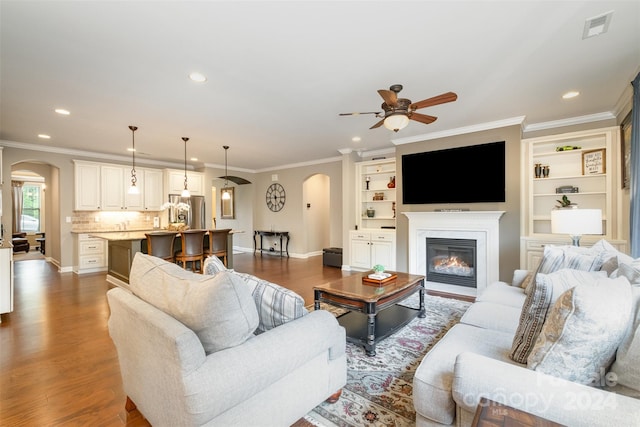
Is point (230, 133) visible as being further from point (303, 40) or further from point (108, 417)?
point (108, 417)

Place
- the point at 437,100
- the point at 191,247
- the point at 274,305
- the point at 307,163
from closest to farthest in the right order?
the point at 274,305 → the point at 437,100 → the point at 191,247 → the point at 307,163

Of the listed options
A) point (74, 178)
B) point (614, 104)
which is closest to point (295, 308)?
point (614, 104)

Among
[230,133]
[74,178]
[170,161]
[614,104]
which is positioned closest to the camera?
[614,104]

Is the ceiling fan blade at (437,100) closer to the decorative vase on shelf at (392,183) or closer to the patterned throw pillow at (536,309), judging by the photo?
the patterned throw pillow at (536,309)

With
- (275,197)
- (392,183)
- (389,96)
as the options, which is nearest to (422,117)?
(389,96)

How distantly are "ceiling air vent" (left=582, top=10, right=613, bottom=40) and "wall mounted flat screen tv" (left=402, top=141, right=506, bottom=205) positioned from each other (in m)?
2.23

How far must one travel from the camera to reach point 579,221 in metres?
2.86

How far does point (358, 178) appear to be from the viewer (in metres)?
6.49

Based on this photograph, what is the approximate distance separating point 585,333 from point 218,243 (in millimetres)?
5282

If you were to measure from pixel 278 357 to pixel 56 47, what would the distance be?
3001 millimetres

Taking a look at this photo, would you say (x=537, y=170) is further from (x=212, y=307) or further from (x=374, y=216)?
(x=212, y=307)

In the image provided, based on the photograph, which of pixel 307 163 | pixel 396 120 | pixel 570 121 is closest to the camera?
pixel 396 120

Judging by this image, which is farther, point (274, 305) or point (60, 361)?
point (60, 361)

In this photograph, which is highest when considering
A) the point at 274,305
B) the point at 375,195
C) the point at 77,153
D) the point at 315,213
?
the point at 77,153
